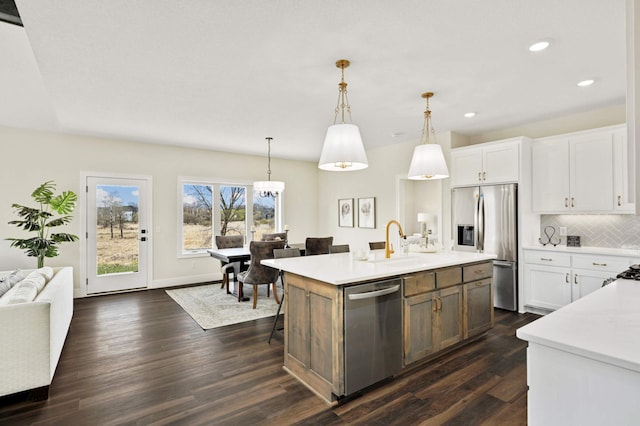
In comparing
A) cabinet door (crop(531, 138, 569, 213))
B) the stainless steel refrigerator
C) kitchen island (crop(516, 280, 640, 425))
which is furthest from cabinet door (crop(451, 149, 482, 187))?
kitchen island (crop(516, 280, 640, 425))

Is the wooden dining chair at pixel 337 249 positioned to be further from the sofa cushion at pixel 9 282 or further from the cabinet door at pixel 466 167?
the sofa cushion at pixel 9 282

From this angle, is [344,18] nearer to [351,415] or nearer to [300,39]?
[300,39]

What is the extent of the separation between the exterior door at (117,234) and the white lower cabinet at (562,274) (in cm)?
614

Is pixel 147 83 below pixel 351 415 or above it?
above

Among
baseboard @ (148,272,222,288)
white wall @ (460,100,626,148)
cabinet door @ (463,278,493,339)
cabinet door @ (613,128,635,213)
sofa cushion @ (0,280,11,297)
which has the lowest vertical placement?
baseboard @ (148,272,222,288)

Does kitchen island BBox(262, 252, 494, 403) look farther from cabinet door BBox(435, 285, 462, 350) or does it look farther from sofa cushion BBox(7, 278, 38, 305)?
sofa cushion BBox(7, 278, 38, 305)

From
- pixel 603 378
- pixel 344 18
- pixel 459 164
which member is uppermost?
pixel 344 18

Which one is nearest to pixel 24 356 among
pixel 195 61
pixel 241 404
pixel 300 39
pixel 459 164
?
pixel 241 404

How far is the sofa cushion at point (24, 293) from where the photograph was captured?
7.92 ft

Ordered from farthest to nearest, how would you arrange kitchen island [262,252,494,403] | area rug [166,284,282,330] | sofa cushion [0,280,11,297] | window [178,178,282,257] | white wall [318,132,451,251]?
window [178,178,282,257]
white wall [318,132,451,251]
area rug [166,284,282,330]
sofa cushion [0,280,11,297]
kitchen island [262,252,494,403]

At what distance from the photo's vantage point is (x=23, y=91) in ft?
12.3

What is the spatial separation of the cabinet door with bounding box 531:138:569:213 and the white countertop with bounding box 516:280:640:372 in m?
3.05

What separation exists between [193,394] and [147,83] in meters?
2.88

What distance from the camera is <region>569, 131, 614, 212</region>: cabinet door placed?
3869 mm
